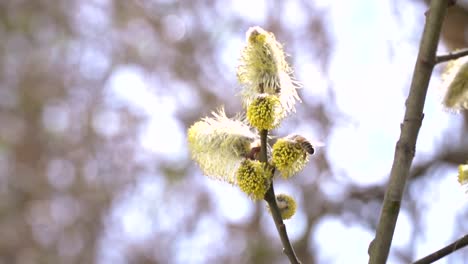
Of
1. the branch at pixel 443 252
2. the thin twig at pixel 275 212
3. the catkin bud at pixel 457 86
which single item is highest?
the catkin bud at pixel 457 86

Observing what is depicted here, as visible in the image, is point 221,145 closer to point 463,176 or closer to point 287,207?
point 287,207

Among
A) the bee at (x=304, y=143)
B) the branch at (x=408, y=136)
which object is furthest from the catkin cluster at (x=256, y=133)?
the branch at (x=408, y=136)

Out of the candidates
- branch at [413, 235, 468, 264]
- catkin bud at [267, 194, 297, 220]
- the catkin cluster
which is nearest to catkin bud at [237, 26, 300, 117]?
the catkin cluster

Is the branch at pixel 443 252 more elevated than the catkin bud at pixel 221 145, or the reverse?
the catkin bud at pixel 221 145

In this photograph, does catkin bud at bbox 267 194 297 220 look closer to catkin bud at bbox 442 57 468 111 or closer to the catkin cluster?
the catkin cluster

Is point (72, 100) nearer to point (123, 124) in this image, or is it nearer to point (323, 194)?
point (123, 124)

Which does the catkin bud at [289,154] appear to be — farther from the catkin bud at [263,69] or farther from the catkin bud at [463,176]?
the catkin bud at [463,176]

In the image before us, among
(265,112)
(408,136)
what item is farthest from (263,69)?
(408,136)
